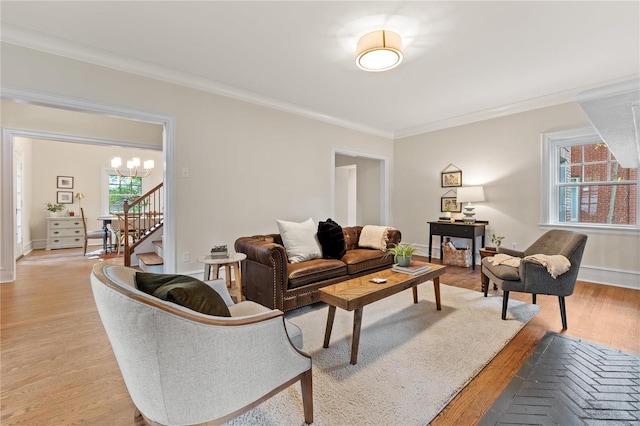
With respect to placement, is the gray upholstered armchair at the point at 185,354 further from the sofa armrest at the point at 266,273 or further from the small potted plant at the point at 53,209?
the small potted plant at the point at 53,209

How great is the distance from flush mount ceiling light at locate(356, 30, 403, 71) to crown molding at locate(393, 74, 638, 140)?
2485mm

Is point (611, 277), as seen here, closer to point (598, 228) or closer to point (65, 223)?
point (598, 228)

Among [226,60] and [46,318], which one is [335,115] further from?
[46,318]

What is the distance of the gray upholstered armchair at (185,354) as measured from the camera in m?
0.91

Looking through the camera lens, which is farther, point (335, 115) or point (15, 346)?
point (335, 115)

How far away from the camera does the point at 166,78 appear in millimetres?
3141

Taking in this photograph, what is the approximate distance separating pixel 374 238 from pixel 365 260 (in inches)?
23.0

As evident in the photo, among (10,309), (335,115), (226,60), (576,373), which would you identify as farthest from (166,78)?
(576,373)

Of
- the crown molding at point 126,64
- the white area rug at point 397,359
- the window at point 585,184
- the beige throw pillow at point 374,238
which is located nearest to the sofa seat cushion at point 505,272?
the white area rug at point 397,359

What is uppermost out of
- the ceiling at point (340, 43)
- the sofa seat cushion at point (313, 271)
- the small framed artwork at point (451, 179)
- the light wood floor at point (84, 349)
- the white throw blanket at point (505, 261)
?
the ceiling at point (340, 43)

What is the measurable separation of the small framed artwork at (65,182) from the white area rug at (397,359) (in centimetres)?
739

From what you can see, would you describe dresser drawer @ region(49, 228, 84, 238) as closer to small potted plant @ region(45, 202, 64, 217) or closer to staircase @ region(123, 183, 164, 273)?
small potted plant @ region(45, 202, 64, 217)

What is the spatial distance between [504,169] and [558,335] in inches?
115

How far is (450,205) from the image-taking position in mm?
5027
